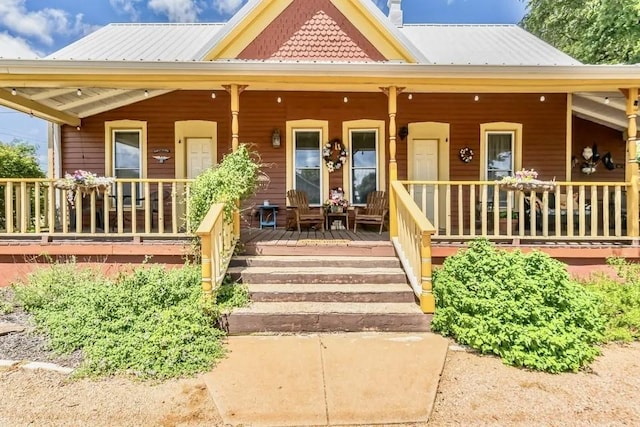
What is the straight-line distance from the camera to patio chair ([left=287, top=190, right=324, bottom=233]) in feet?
22.1

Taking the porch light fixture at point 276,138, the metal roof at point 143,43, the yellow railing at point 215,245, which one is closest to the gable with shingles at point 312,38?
the metal roof at point 143,43

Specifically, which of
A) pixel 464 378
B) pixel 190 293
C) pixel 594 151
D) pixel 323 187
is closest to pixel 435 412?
pixel 464 378

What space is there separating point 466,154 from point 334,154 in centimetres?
263

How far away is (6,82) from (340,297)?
5112 mm

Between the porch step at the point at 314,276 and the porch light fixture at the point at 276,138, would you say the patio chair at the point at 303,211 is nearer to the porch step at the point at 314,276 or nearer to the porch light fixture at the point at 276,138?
the porch light fixture at the point at 276,138

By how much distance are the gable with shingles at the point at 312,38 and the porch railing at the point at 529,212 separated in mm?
2880

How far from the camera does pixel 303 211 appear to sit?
23.0 feet

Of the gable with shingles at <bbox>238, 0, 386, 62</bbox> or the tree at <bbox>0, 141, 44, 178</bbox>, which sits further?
the tree at <bbox>0, 141, 44, 178</bbox>

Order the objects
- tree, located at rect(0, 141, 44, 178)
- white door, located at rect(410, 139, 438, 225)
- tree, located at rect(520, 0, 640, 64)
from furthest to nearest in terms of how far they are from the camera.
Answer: tree, located at rect(520, 0, 640, 64) → tree, located at rect(0, 141, 44, 178) → white door, located at rect(410, 139, 438, 225)

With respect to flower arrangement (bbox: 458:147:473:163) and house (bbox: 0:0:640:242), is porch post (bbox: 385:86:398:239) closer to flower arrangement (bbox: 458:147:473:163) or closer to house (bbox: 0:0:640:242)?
house (bbox: 0:0:640:242)

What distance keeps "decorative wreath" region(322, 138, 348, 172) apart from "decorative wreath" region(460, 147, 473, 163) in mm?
2313

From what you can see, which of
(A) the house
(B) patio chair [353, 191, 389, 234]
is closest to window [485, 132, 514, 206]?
(A) the house

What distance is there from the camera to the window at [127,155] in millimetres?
7852

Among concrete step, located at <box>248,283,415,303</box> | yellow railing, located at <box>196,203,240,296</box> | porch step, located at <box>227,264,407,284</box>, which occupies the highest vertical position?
yellow railing, located at <box>196,203,240,296</box>
